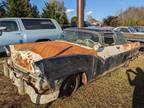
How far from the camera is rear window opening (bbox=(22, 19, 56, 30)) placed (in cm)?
847

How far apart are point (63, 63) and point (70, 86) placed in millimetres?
855

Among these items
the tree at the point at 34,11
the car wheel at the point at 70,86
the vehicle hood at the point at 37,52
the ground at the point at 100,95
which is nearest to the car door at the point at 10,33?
the ground at the point at 100,95

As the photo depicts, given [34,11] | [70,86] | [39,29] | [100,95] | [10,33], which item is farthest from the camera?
[34,11]

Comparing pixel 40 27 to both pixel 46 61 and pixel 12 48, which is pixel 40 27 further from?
pixel 46 61

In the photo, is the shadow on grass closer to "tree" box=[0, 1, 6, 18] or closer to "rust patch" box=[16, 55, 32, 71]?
"rust patch" box=[16, 55, 32, 71]

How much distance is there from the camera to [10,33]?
794 centimetres

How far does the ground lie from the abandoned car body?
30 centimetres

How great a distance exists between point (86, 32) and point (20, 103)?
278 cm

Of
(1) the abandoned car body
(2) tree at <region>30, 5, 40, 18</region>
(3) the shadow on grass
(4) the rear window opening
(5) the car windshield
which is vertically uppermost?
(2) tree at <region>30, 5, 40, 18</region>

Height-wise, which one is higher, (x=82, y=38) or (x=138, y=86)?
(x=82, y=38)

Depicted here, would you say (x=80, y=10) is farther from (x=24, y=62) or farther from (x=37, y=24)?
(x=24, y=62)

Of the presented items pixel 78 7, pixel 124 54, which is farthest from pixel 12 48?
pixel 78 7

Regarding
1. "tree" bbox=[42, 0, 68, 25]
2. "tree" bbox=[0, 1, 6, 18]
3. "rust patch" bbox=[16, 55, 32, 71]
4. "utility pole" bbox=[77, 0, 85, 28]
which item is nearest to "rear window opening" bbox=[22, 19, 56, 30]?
"utility pole" bbox=[77, 0, 85, 28]

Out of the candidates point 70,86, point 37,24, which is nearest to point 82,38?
point 70,86
